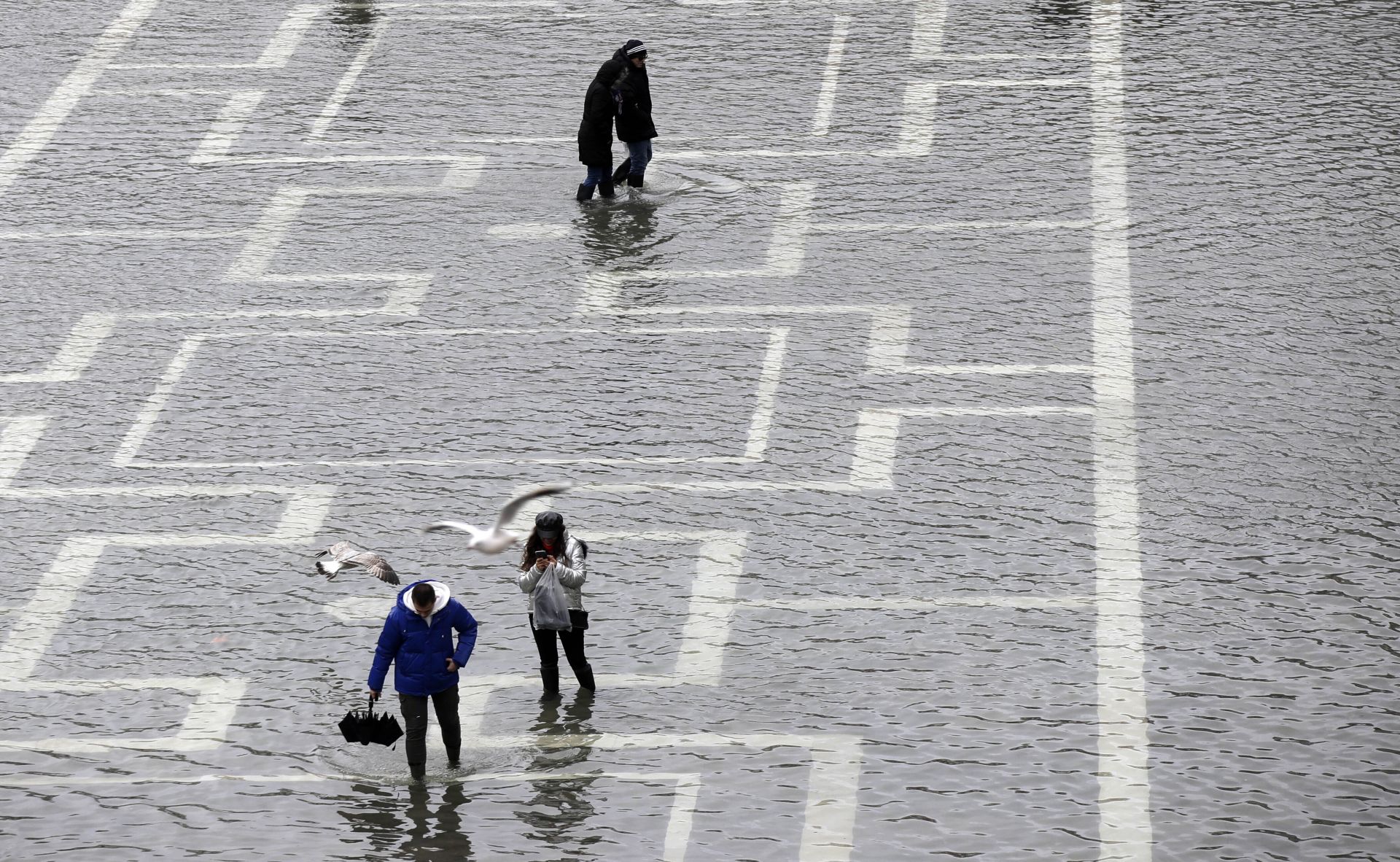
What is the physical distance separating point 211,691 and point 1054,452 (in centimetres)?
664

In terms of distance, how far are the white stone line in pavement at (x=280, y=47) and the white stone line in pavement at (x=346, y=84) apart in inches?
32.7

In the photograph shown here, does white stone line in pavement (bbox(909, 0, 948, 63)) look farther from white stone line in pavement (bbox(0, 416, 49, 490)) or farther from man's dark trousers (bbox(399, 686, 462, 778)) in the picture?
man's dark trousers (bbox(399, 686, 462, 778))

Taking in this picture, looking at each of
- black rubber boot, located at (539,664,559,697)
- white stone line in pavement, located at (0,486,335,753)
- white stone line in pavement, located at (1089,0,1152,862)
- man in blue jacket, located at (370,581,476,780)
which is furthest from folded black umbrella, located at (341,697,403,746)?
white stone line in pavement, located at (1089,0,1152,862)

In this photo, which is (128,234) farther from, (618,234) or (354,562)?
(354,562)

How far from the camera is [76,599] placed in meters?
15.6

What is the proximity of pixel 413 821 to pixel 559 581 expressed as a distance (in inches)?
69.0

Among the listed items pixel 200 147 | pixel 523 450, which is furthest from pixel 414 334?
pixel 200 147

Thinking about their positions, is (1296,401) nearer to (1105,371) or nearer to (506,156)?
(1105,371)

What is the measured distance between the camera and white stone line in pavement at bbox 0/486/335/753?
13.9 meters

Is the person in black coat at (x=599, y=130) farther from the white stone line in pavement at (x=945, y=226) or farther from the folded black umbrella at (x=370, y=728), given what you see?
the folded black umbrella at (x=370, y=728)

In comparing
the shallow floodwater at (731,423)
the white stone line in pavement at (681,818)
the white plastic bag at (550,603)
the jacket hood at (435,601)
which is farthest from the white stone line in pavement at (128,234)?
the white stone line in pavement at (681,818)

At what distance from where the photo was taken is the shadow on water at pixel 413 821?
12.6 m

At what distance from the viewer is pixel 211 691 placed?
47.2ft

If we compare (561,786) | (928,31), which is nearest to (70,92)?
(928,31)
